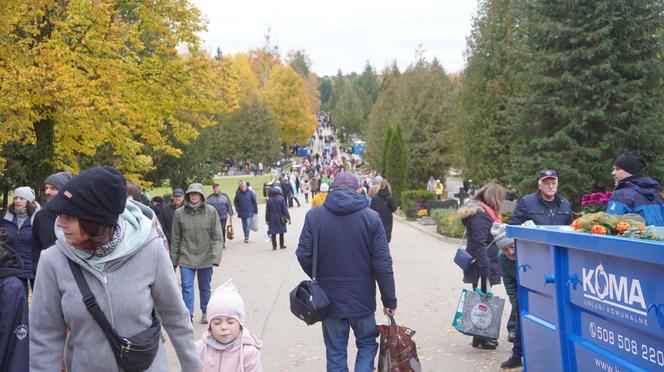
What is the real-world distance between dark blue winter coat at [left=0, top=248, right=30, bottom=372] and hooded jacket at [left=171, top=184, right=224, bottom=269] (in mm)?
6441

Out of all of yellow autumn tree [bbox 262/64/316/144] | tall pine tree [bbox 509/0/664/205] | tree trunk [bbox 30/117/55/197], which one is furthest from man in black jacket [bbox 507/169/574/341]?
yellow autumn tree [bbox 262/64/316/144]

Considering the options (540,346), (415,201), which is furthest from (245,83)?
(540,346)

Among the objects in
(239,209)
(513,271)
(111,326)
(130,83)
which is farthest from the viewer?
(239,209)

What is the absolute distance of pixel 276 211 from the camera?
2003cm

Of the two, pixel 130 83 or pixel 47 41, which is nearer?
pixel 47 41

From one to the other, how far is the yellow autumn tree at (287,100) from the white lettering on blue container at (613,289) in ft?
309

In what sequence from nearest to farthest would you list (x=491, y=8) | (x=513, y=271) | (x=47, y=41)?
(x=513, y=271) < (x=47, y=41) < (x=491, y=8)

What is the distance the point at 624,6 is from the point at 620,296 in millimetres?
21598

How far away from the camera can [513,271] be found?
800 centimetres

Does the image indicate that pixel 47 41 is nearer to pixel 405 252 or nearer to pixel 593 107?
pixel 405 252

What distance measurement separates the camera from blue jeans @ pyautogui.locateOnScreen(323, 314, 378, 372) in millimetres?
6273

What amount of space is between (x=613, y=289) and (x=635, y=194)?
2589mm

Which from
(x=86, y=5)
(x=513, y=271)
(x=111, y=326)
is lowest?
(x=513, y=271)

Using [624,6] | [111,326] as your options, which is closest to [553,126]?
[624,6]
